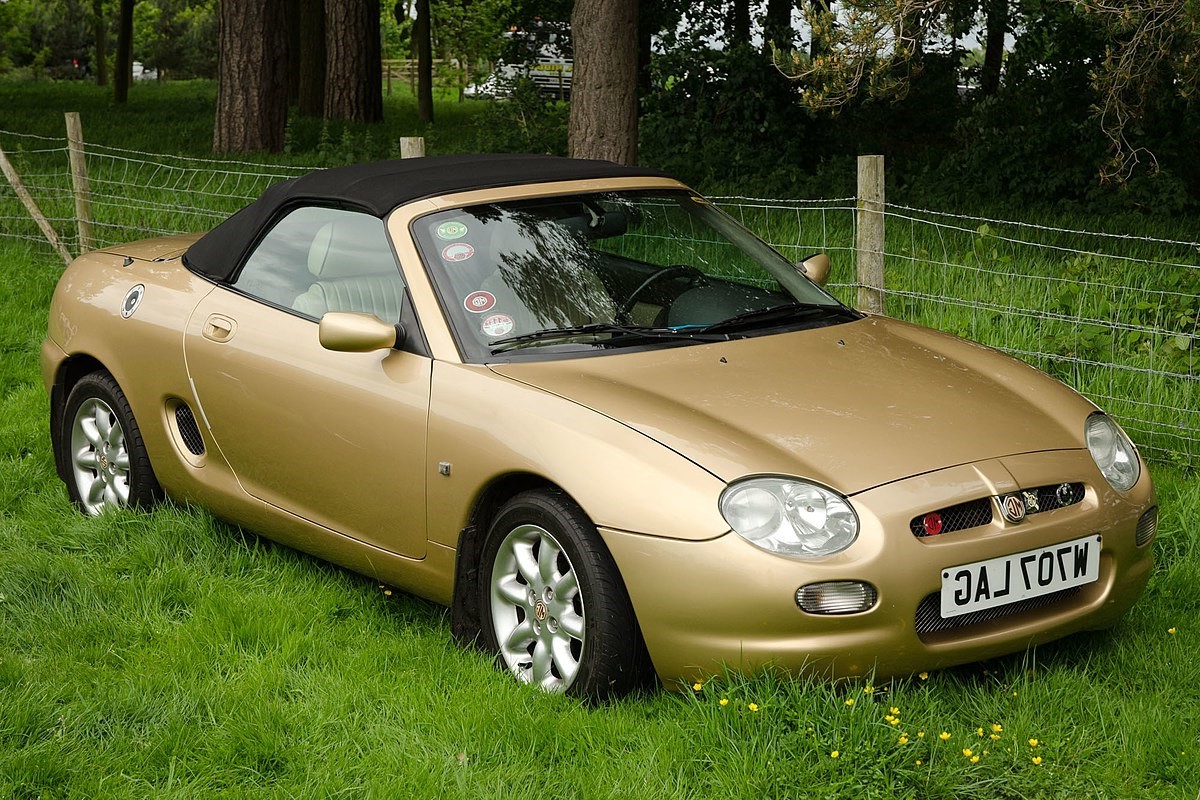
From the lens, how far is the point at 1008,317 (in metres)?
7.24

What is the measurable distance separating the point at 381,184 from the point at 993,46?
15681 mm

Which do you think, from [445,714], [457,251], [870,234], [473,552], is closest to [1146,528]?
[473,552]

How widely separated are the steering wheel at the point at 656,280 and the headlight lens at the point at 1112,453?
1.40 meters

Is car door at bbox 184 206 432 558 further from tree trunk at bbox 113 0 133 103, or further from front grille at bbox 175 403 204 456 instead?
tree trunk at bbox 113 0 133 103

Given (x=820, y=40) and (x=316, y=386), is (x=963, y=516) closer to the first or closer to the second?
(x=316, y=386)

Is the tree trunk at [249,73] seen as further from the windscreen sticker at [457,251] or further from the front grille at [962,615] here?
the front grille at [962,615]

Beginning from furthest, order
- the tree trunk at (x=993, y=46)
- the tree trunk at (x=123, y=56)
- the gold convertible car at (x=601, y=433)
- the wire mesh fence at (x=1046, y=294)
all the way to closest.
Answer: the tree trunk at (x=123, y=56) < the tree trunk at (x=993, y=46) < the wire mesh fence at (x=1046, y=294) < the gold convertible car at (x=601, y=433)

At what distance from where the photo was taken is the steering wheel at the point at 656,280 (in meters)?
4.55

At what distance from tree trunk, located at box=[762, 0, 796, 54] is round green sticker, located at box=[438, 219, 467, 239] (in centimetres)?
1362

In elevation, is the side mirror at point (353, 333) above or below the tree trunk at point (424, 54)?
below

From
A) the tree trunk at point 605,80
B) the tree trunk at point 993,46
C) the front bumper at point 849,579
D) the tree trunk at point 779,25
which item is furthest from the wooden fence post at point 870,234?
the tree trunk at point 779,25

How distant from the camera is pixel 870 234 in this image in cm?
720

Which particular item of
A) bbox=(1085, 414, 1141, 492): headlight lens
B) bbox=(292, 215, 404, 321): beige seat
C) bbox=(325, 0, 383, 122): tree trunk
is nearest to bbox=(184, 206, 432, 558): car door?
bbox=(292, 215, 404, 321): beige seat

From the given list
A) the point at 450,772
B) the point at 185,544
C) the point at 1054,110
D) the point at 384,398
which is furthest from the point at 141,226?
the point at 1054,110
